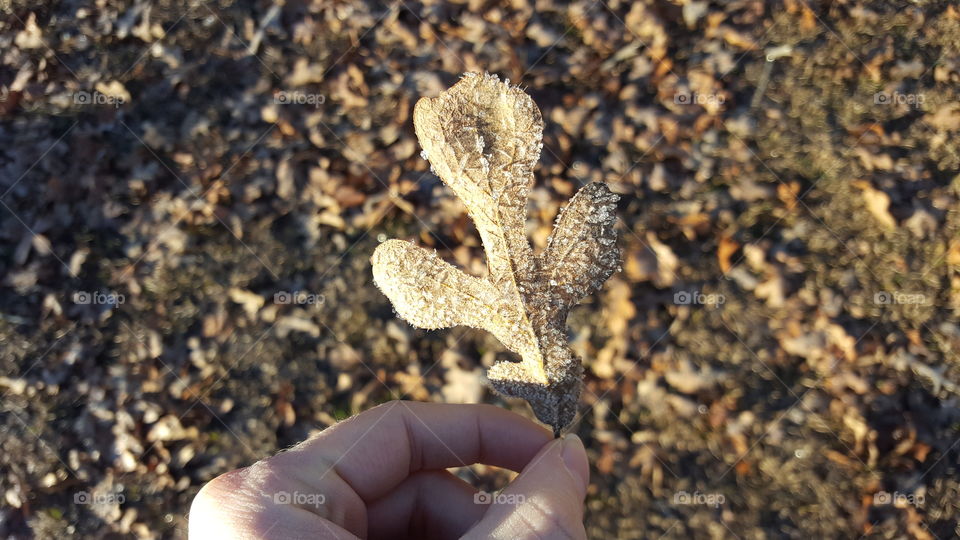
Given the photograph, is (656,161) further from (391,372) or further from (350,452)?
(350,452)

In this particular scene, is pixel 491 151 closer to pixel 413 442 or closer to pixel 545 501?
pixel 545 501

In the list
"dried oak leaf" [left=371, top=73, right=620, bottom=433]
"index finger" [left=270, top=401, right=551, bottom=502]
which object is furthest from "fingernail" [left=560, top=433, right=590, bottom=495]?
"index finger" [left=270, top=401, right=551, bottom=502]

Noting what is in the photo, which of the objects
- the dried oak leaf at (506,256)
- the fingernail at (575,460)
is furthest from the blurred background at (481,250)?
the dried oak leaf at (506,256)

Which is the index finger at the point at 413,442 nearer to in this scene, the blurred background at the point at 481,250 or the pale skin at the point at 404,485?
the pale skin at the point at 404,485

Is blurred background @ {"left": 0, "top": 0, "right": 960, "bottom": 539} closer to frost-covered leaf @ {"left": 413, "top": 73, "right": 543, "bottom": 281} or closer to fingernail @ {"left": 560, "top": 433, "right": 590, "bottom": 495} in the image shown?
fingernail @ {"left": 560, "top": 433, "right": 590, "bottom": 495}

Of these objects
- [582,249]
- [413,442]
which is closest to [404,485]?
[413,442]

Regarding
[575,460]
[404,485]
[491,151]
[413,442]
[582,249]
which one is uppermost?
[491,151]
